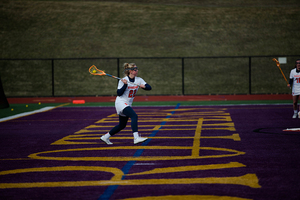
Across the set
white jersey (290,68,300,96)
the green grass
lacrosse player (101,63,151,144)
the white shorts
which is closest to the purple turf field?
lacrosse player (101,63,151,144)

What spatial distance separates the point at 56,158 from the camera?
8.16m

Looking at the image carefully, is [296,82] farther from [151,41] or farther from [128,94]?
[151,41]

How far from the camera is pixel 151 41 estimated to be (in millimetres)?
Answer: 41969

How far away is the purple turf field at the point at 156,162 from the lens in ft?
18.5

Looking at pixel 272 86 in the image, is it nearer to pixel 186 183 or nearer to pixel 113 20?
pixel 113 20

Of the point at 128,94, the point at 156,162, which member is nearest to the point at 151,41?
the point at 128,94

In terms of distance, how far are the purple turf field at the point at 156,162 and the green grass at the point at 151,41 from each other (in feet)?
71.5

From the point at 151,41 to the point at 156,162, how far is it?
35057mm

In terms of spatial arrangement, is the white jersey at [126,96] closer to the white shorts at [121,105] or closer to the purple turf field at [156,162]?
the white shorts at [121,105]

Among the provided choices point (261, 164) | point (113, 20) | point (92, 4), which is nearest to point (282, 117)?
point (261, 164)

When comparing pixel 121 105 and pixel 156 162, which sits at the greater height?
pixel 121 105

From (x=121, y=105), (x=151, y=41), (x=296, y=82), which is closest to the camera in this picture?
(x=121, y=105)

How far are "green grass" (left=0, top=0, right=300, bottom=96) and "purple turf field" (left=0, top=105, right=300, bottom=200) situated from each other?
71.5 feet

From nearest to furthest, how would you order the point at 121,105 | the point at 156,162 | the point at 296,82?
the point at 156,162, the point at 121,105, the point at 296,82
